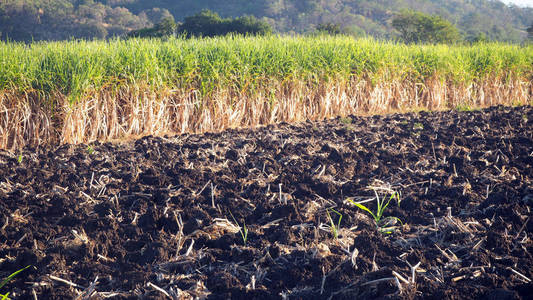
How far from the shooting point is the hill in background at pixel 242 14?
83.7 ft

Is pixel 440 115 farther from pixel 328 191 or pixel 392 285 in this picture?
pixel 392 285

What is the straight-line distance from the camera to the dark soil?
236cm

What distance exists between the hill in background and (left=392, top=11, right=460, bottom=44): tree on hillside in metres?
1.76

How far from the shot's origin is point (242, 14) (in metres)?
34.0

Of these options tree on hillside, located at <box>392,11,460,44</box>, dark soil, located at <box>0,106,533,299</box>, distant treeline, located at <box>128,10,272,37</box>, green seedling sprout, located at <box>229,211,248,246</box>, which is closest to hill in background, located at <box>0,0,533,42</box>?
tree on hillside, located at <box>392,11,460,44</box>

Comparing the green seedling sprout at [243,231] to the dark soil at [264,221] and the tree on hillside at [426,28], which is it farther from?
the tree on hillside at [426,28]

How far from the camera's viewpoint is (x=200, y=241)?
9.35 ft

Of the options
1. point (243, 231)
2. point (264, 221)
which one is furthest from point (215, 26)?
point (243, 231)

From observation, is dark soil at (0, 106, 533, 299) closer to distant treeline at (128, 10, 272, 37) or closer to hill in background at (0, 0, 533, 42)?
distant treeline at (128, 10, 272, 37)

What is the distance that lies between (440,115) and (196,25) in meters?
14.0

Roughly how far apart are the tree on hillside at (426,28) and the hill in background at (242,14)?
69.3 inches

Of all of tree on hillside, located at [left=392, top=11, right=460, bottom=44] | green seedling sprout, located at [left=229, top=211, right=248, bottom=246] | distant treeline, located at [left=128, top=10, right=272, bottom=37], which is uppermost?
tree on hillside, located at [left=392, top=11, right=460, bottom=44]

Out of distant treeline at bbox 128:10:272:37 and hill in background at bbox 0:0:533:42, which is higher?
hill in background at bbox 0:0:533:42

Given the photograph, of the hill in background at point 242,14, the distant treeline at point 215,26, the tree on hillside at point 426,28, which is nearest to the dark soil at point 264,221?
the distant treeline at point 215,26
